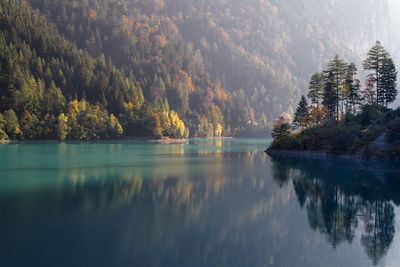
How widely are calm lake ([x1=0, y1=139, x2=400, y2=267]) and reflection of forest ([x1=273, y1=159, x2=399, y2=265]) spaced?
100 mm

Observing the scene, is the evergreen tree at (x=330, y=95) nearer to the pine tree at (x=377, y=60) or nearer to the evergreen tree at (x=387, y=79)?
the pine tree at (x=377, y=60)

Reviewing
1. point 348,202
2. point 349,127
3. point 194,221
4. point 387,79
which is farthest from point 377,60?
point 194,221

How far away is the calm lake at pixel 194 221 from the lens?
18734 millimetres

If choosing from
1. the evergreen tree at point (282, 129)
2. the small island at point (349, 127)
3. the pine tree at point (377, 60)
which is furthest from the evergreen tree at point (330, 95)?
the evergreen tree at point (282, 129)

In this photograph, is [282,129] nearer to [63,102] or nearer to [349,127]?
[349,127]

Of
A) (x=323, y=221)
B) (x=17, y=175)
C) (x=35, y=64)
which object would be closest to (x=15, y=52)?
(x=35, y=64)

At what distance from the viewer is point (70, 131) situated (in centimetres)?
14325

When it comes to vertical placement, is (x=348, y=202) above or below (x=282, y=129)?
below

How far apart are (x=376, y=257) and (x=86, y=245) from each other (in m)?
15.8

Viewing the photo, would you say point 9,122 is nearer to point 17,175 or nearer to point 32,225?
point 17,175

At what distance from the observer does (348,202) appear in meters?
33.0

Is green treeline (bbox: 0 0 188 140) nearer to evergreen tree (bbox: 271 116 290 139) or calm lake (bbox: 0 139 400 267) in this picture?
evergreen tree (bbox: 271 116 290 139)

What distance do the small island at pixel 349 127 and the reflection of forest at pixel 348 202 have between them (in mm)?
10837

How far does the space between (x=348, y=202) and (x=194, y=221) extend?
1616 centimetres
